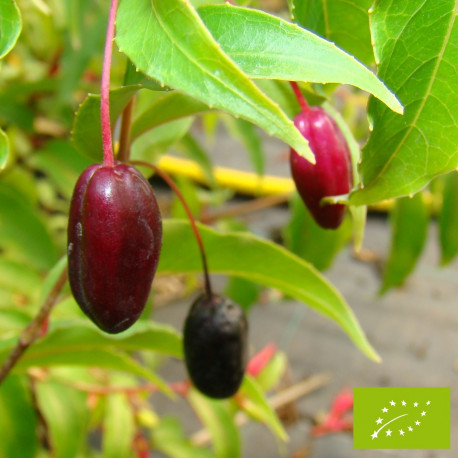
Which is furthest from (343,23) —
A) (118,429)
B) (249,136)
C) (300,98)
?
(118,429)

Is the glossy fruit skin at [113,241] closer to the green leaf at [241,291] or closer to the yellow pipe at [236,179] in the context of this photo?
the green leaf at [241,291]

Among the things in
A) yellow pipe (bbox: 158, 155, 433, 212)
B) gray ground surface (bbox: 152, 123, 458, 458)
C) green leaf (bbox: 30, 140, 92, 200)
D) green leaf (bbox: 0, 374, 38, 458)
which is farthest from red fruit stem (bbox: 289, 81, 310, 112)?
yellow pipe (bbox: 158, 155, 433, 212)

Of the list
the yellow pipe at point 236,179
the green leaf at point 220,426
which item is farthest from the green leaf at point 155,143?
the yellow pipe at point 236,179

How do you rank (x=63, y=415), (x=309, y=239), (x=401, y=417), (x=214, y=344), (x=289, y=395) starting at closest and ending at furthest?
(x=214, y=344) → (x=401, y=417) → (x=63, y=415) → (x=309, y=239) → (x=289, y=395)

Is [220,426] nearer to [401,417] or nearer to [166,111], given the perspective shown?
[401,417]

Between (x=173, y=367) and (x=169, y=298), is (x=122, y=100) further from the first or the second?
(x=169, y=298)

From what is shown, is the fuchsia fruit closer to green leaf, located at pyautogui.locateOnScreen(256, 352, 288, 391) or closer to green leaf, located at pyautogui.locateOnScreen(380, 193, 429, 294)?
green leaf, located at pyautogui.locateOnScreen(380, 193, 429, 294)
